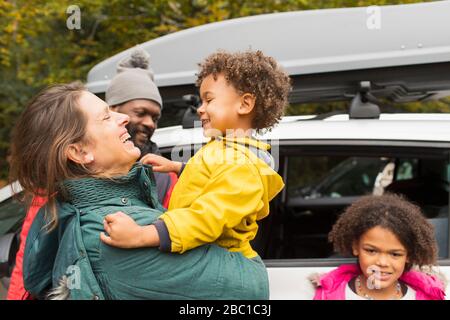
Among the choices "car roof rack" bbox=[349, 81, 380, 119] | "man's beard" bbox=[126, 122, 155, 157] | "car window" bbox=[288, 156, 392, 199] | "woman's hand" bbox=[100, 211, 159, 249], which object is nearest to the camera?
"woman's hand" bbox=[100, 211, 159, 249]

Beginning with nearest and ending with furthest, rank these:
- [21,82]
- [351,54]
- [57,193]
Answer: [57,193]
[351,54]
[21,82]

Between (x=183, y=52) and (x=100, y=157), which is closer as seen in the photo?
(x=100, y=157)

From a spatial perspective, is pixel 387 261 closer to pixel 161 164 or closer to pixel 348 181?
pixel 161 164

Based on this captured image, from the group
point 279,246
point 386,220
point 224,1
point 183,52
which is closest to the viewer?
point 386,220

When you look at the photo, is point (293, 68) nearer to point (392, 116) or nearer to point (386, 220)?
point (392, 116)

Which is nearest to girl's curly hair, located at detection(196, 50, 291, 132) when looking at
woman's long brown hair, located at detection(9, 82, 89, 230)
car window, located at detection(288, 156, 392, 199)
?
woman's long brown hair, located at detection(9, 82, 89, 230)

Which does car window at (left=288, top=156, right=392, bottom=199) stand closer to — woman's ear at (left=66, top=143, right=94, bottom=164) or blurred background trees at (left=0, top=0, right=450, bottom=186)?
blurred background trees at (left=0, top=0, right=450, bottom=186)

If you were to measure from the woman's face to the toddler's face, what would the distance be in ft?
0.85

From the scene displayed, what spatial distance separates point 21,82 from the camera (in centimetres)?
838

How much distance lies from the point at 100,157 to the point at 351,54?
1.69 m

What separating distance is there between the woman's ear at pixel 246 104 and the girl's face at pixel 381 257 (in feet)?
3.32

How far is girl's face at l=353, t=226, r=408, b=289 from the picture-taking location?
8.51 ft

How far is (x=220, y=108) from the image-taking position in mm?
1986

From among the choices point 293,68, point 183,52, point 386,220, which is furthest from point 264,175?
point 183,52
